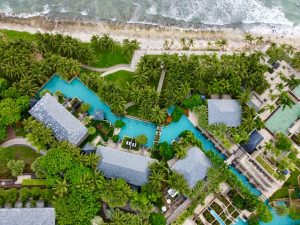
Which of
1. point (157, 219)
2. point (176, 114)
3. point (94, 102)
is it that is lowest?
point (157, 219)

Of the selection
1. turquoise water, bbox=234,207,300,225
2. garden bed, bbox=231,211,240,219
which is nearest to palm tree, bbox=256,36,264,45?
turquoise water, bbox=234,207,300,225

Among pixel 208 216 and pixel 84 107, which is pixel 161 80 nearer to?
pixel 84 107

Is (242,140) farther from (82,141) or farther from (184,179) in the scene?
(82,141)

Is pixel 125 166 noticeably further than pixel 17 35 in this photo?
No

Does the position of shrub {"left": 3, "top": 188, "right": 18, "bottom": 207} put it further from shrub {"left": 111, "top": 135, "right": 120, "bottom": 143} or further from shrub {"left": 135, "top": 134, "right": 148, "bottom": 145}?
shrub {"left": 135, "top": 134, "right": 148, "bottom": 145}

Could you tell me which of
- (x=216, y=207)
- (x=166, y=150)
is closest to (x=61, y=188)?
(x=166, y=150)

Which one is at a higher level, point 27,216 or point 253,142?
point 27,216

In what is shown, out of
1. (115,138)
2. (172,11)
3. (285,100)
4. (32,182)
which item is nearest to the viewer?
(32,182)
